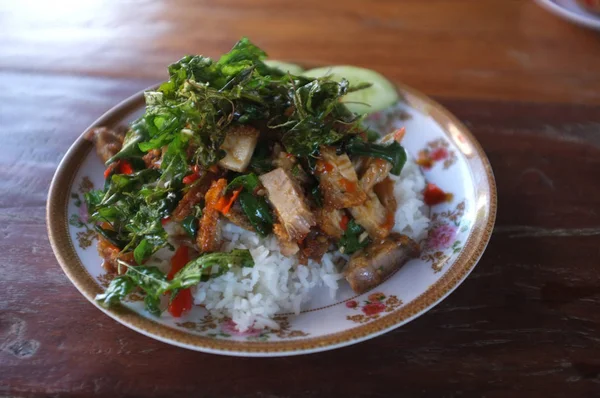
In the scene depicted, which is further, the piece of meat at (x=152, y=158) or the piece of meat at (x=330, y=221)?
the piece of meat at (x=152, y=158)

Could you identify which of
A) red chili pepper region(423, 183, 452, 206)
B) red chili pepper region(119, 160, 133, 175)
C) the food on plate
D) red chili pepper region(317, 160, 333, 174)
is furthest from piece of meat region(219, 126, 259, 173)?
red chili pepper region(423, 183, 452, 206)

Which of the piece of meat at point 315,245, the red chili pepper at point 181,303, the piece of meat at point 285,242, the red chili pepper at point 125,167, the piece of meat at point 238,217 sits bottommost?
the red chili pepper at point 181,303

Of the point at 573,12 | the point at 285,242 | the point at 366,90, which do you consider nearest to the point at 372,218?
the point at 285,242

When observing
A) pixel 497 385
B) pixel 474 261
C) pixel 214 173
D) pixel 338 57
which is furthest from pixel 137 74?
pixel 497 385

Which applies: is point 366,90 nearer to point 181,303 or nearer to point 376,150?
point 376,150

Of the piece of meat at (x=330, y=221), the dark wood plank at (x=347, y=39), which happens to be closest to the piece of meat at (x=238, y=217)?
the piece of meat at (x=330, y=221)

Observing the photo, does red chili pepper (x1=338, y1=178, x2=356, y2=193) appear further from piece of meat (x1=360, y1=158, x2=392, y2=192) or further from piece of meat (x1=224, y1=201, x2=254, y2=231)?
piece of meat (x1=224, y1=201, x2=254, y2=231)

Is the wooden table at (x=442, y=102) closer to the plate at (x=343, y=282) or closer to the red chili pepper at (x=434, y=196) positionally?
the plate at (x=343, y=282)
